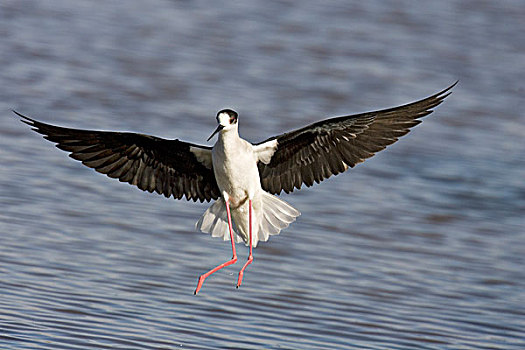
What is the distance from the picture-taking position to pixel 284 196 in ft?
29.0

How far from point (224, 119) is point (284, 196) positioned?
3169 millimetres

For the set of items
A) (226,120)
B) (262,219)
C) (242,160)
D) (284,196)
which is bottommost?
(262,219)

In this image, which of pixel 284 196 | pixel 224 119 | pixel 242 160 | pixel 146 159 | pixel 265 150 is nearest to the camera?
pixel 224 119

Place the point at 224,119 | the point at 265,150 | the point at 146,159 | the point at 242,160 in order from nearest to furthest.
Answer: the point at 224,119 < the point at 242,160 < the point at 265,150 < the point at 146,159

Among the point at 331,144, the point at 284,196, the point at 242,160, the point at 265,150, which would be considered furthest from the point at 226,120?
the point at 284,196

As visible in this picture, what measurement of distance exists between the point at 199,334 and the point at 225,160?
1.03 metres

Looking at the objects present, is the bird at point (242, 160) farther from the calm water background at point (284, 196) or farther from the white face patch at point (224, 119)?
the calm water background at point (284, 196)

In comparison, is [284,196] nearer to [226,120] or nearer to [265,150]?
[265,150]

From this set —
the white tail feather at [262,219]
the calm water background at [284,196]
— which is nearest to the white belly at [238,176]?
the white tail feather at [262,219]

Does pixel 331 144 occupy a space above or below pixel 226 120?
below

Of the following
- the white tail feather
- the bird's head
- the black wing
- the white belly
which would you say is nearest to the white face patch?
the bird's head

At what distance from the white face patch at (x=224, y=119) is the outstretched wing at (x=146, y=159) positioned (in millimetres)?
443

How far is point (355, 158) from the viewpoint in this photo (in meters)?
6.16

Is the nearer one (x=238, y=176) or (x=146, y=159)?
(x=238, y=176)
